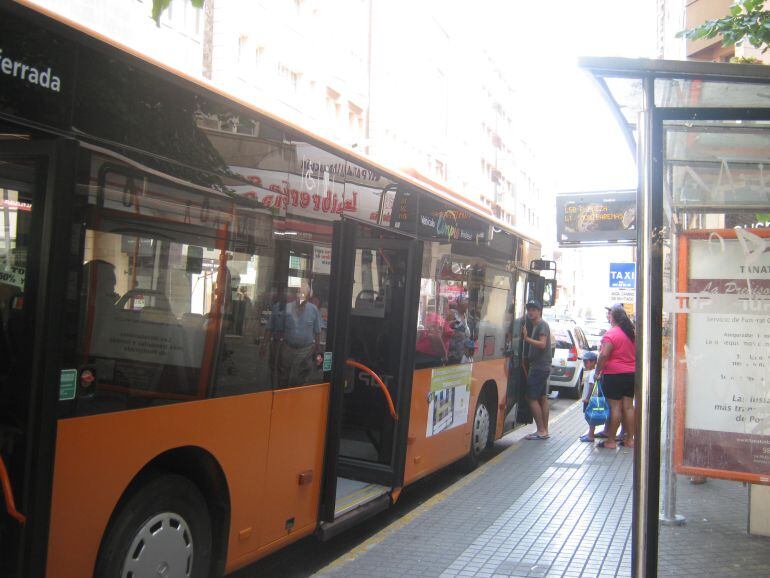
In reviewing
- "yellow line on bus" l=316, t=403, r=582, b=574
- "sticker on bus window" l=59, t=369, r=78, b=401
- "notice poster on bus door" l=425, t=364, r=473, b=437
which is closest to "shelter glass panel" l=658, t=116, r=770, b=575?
"yellow line on bus" l=316, t=403, r=582, b=574

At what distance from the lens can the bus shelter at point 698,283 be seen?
3.70m

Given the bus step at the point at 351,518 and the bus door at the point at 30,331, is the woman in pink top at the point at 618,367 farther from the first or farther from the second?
the bus door at the point at 30,331

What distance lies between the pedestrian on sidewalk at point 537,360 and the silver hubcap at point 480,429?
4.80ft

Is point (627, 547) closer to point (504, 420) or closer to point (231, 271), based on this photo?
point (231, 271)

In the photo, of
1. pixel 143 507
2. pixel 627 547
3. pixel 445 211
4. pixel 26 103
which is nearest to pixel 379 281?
pixel 445 211

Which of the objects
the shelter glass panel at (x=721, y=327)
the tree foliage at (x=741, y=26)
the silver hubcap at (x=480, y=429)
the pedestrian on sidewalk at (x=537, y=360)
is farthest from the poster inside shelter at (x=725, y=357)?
the pedestrian on sidewalk at (x=537, y=360)

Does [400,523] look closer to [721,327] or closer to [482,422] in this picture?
[721,327]

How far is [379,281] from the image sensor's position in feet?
22.2

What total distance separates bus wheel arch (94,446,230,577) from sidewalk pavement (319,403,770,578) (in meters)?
0.96

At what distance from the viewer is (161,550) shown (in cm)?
393

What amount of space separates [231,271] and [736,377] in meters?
3.40

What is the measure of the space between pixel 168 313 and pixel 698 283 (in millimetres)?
3513

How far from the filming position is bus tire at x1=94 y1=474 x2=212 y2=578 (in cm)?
363

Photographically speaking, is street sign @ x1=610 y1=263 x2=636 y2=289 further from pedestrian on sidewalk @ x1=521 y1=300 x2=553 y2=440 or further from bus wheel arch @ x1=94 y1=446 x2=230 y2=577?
bus wheel arch @ x1=94 y1=446 x2=230 y2=577
